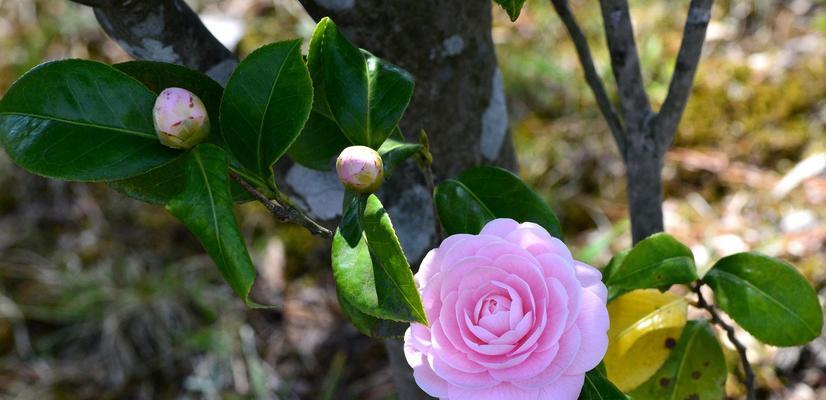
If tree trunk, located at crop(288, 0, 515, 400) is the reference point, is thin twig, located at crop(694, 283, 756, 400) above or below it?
below

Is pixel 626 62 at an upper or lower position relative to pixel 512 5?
lower

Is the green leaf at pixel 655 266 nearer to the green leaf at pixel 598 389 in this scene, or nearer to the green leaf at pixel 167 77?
the green leaf at pixel 598 389

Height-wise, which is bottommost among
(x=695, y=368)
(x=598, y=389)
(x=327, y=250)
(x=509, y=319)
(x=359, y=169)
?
(x=327, y=250)

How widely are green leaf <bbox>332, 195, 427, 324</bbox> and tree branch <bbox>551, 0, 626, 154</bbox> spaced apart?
0.48 metres

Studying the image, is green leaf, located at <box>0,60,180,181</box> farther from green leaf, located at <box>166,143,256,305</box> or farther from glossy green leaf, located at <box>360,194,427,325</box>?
glossy green leaf, located at <box>360,194,427,325</box>

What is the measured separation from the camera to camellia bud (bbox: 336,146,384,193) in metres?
0.73

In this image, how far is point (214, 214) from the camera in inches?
27.6

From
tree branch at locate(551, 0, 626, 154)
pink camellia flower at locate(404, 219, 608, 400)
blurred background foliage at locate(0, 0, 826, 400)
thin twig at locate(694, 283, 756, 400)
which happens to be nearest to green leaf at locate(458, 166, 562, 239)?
pink camellia flower at locate(404, 219, 608, 400)

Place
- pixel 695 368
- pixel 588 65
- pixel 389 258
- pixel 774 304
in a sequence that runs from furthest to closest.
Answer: pixel 588 65, pixel 695 368, pixel 774 304, pixel 389 258

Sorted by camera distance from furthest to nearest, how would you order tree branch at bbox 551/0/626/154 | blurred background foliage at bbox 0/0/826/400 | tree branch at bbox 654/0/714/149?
blurred background foliage at bbox 0/0/826/400
tree branch at bbox 551/0/626/154
tree branch at bbox 654/0/714/149

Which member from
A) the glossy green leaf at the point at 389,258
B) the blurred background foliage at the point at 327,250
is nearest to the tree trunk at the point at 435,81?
the glossy green leaf at the point at 389,258

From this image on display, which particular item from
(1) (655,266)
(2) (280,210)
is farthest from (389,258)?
(1) (655,266)

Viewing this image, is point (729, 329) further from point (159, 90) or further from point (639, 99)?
point (159, 90)

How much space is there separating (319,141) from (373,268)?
0.74ft
